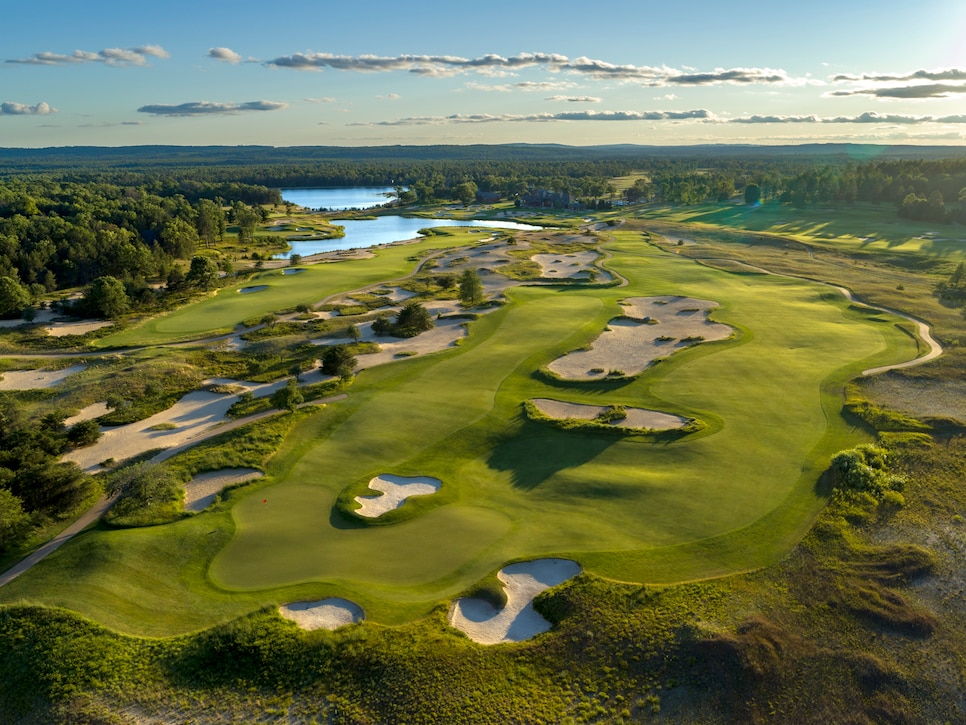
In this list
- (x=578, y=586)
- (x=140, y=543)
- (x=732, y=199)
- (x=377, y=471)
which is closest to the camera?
(x=578, y=586)

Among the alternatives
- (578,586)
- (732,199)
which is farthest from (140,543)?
(732,199)

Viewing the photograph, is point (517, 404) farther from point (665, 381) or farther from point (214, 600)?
point (214, 600)

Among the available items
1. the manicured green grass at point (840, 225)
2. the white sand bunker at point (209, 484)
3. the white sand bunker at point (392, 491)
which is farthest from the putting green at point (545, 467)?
the manicured green grass at point (840, 225)

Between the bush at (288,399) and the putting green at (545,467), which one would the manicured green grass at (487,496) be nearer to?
the putting green at (545,467)

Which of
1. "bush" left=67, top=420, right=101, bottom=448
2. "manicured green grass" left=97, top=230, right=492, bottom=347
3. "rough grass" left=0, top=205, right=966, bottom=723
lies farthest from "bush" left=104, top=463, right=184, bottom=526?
"manicured green grass" left=97, top=230, right=492, bottom=347

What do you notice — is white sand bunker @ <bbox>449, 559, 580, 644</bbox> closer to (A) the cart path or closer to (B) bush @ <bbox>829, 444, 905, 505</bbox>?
(B) bush @ <bbox>829, 444, 905, 505</bbox>

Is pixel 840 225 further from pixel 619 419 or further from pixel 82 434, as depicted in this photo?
pixel 82 434
